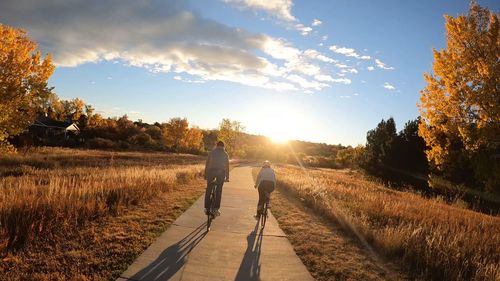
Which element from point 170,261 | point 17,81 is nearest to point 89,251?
point 170,261

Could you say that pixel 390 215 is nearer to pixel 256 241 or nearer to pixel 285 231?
pixel 285 231

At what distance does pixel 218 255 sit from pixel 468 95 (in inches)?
475

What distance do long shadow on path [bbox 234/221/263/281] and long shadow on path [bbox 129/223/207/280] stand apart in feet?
3.38

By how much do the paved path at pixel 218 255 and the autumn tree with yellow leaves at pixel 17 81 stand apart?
15192mm

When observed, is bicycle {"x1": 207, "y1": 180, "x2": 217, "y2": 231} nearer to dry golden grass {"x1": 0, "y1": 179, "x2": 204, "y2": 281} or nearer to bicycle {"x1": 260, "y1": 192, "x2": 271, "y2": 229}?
dry golden grass {"x1": 0, "y1": 179, "x2": 204, "y2": 281}

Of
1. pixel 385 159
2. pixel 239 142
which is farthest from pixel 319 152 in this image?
pixel 385 159

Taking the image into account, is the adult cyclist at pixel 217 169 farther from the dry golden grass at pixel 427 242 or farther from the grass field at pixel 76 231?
the dry golden grass at pixel 427 242

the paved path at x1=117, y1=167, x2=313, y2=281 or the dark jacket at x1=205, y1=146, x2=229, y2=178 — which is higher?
the dark jacket at x1=205, y1=146, x2=229, y2=178

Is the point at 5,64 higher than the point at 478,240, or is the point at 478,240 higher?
the point at 5,64

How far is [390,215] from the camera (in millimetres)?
11023

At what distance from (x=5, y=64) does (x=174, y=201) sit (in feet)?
48.6

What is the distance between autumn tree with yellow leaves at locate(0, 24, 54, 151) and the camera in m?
19.2

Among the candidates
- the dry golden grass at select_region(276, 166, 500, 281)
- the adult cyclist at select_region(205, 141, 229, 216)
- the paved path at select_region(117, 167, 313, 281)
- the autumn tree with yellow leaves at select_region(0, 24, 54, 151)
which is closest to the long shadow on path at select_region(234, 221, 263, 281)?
the paved path at select_region(117, 167, 313, 281)

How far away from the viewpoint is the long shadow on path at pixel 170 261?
525 centimetres
